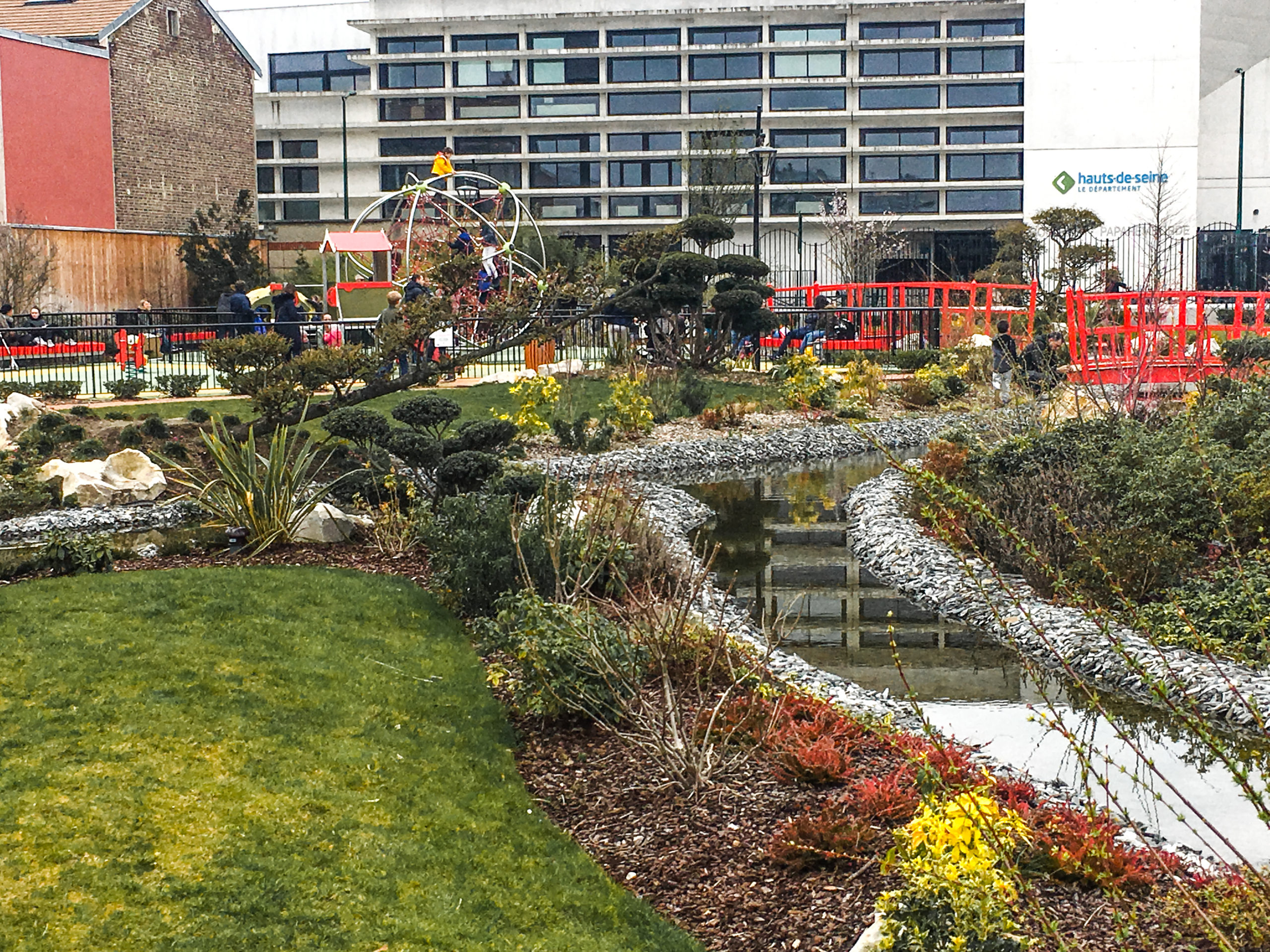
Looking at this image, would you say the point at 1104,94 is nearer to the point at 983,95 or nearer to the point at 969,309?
the point at 983,95

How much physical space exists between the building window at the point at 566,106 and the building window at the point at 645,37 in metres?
3.15

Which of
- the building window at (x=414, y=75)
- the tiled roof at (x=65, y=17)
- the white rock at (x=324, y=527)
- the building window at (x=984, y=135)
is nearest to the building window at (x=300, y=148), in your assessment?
the building window at (x=414, y=75)

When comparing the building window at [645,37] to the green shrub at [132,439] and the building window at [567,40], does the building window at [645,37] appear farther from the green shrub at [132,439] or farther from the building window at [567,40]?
the green shrub at [132,439]

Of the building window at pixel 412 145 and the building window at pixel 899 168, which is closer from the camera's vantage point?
the building window at pixel 899 168

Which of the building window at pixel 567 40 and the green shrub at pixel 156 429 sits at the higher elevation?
the building window at pixel 567 40

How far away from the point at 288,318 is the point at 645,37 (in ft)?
167

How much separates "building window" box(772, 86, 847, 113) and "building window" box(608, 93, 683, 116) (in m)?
5.00

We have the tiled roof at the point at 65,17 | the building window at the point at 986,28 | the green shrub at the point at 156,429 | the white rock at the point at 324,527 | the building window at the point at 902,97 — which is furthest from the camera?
the building window at the point at 902,97

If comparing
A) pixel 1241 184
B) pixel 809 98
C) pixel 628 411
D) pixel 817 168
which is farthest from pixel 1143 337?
pixel 809 98

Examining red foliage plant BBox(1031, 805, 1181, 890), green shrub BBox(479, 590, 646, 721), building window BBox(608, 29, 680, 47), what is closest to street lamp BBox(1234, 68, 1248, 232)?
building window BBox(608, 29, 680, 47)

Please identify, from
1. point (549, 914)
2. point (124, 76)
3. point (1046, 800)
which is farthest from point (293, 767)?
point (124, 76)

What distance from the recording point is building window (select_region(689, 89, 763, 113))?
70750mm

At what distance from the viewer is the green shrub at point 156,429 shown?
15.6m

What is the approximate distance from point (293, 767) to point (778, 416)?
16237 mm
